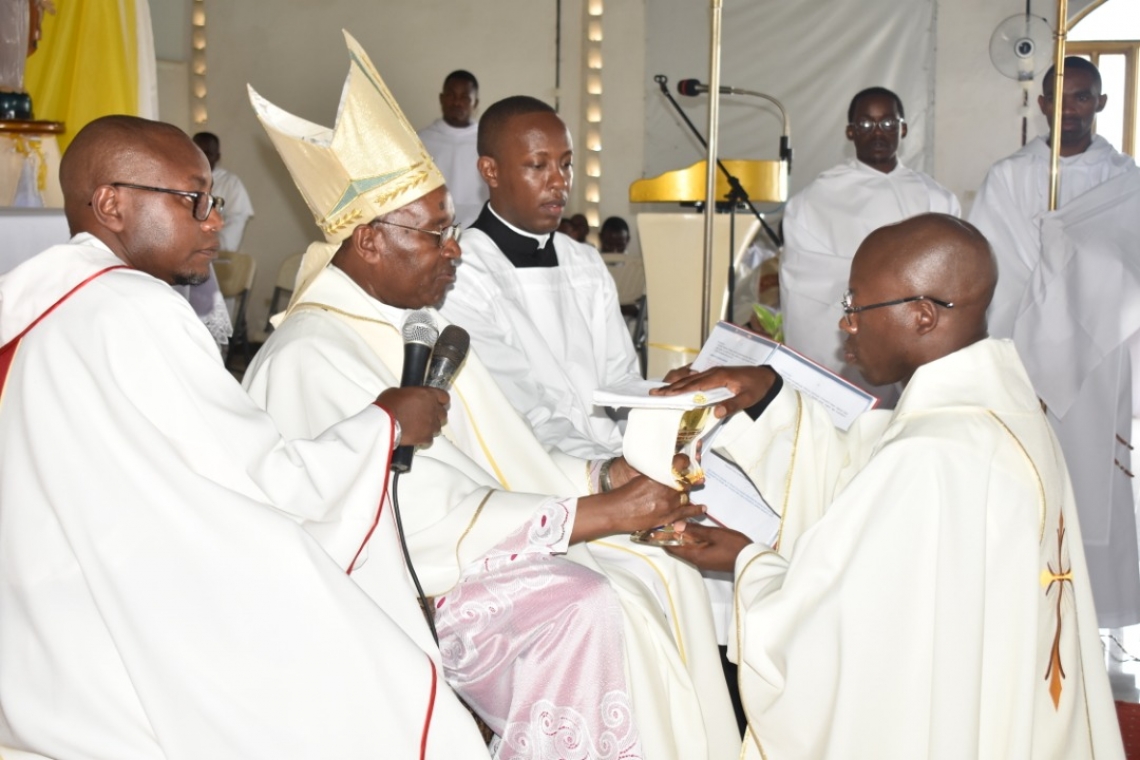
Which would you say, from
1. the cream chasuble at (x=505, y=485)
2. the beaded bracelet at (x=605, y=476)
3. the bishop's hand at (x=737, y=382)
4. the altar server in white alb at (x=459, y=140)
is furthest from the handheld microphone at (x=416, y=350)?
the altar server in white alb at (x=459, y=140)

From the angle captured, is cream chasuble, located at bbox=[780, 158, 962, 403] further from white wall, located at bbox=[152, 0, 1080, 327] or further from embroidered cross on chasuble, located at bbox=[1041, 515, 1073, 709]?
white wall, located at bbox=[152, 0, 1080, 327]

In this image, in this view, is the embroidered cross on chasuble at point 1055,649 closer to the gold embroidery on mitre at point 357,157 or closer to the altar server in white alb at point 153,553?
the altar server in white alb at point 153,553

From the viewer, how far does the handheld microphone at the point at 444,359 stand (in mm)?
2557

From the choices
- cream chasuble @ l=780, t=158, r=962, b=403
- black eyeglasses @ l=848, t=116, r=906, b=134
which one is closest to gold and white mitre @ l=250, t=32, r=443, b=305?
cream chasuble @ l=780, t=158, r=962, b=403

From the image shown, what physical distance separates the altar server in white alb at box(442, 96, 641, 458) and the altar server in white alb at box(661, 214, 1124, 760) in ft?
4.64

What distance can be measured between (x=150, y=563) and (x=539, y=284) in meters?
2.20

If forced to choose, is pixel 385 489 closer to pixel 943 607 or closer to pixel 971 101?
pixel 943 607

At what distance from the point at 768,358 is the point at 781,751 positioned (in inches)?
41.3

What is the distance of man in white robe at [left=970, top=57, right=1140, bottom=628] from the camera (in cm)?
486

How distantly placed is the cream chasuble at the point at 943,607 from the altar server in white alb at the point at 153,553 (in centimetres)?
74

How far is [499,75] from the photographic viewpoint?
12.0 meters

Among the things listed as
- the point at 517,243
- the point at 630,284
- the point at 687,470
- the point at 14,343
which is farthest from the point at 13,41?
the point at 630,284

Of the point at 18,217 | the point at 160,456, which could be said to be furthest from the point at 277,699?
the point at 18,217

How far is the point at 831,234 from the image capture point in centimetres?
582
